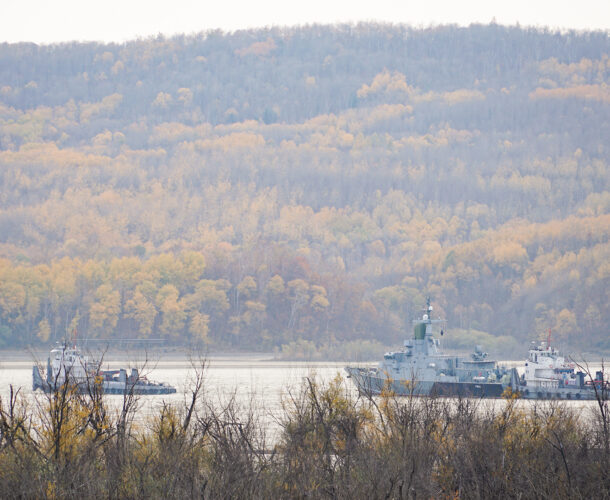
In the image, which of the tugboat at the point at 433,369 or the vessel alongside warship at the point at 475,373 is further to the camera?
the tugboat at the point at 433,369

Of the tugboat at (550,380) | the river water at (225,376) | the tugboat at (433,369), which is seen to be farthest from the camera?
the tugboat at (433,369)

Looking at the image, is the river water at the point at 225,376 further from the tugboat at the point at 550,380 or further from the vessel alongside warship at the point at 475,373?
the vessel alongside warship at the point at 475,373

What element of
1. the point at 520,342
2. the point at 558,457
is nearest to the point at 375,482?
the point at 558,457

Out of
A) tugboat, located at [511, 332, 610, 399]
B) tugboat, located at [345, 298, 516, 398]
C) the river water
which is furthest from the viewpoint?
tugboat, located at [345, 298, 516, 398]

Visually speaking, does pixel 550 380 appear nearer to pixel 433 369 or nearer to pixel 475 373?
pixel 475 373

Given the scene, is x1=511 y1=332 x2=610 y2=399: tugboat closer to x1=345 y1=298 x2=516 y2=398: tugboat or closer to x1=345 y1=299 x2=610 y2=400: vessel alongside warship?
x1=345 y1=299 x2=610 y2=400: vessel alongside warship

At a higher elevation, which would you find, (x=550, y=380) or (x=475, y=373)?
(x=475, y=373)

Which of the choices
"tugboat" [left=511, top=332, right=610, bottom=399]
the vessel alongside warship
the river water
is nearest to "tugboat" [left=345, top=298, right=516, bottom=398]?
the vessel alongside warship

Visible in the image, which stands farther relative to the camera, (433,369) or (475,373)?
(475,373)

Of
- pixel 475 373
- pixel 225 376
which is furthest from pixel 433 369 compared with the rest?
pixel 225 376

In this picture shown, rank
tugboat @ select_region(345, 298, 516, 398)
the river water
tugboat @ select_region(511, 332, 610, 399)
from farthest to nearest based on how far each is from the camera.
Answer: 1. tugboat @ select_region(345, 298, 516, 398)
2. tugboat @ select_region(511, 332, 610, 399)
3. the river water

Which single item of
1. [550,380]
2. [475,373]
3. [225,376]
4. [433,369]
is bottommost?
[550,380]

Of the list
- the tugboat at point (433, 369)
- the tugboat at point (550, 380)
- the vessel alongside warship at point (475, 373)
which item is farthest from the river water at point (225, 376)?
the tugboat at point (433, 369)

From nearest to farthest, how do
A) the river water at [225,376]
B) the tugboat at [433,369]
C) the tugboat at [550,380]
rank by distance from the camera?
1. the river water at [225,376]
2. the tugboat at [550,380]
3. the tugboat at [433,369]
